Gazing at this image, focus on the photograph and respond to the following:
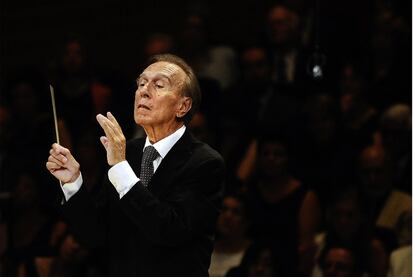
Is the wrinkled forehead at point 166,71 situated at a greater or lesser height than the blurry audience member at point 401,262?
greater

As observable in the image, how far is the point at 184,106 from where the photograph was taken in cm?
353

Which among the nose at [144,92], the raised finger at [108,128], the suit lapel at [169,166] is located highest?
the nose at [144,92]

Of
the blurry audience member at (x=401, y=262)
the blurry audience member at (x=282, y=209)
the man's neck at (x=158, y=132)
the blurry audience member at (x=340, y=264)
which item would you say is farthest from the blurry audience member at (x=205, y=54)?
the man's neck at (x=158, y=132)

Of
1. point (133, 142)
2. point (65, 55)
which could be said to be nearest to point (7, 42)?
point (65, 55)

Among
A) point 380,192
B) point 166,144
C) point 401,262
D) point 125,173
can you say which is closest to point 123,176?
point 125,173

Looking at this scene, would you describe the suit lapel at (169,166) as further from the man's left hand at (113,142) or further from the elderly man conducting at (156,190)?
the man's left hand at (113,142)

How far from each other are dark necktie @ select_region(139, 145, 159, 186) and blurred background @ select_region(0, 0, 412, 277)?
84.2 inches

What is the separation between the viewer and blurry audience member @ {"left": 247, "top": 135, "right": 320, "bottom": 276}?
5.73 m

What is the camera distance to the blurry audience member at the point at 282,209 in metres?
5.73

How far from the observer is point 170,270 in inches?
133

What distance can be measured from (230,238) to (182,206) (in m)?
2.53

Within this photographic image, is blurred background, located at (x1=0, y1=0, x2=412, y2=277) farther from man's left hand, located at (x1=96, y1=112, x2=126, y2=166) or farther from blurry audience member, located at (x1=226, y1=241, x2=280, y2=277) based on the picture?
man's left hand, located at (x1=96, y1=112, x2=126, y2=166)

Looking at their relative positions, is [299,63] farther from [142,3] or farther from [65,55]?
[142,3]

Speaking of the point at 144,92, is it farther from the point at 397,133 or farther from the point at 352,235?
the point at 397,133
